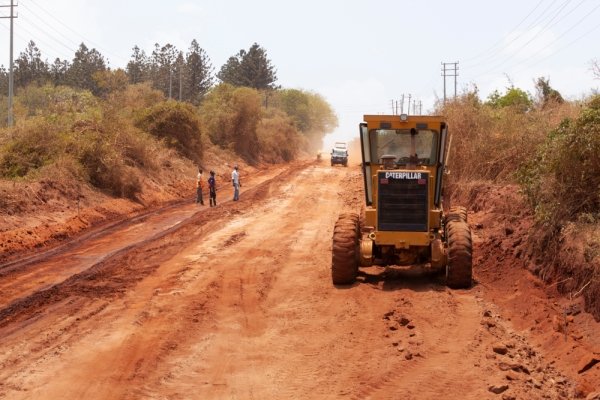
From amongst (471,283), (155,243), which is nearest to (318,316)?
(471,283)

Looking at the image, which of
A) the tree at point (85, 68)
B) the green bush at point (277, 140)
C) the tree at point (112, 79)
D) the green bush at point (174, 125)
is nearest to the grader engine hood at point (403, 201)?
the green bush at point (174, 125)

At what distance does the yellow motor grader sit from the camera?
11.7 meters

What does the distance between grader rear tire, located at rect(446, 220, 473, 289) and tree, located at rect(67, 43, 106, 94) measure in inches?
3054

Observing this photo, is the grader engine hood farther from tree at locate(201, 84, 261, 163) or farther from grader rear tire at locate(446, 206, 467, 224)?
tree at locate(201, 84, 261, 163)

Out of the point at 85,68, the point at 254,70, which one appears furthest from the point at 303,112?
the point at 85,68

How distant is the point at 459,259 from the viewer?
11.3 metres

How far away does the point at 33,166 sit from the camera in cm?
2327

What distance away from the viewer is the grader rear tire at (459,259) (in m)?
11.3

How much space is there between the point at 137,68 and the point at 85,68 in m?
9.85

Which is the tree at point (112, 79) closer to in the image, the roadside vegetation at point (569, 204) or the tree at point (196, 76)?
the tree at point (196, 76)

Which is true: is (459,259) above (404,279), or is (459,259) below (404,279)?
above

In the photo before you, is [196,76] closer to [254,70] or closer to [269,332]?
[254,70]

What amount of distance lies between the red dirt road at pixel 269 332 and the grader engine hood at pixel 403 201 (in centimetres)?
114

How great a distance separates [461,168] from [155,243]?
11573 millimetres
